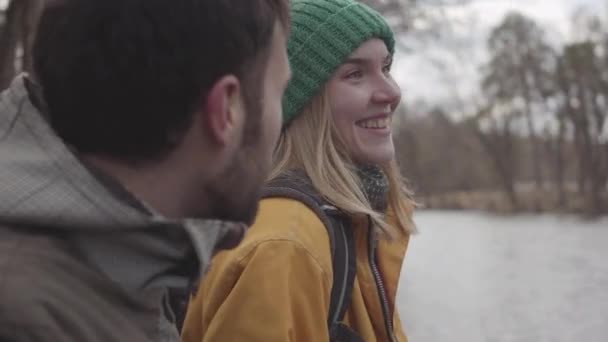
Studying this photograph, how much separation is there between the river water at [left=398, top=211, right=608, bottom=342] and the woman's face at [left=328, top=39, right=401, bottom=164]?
288 inches

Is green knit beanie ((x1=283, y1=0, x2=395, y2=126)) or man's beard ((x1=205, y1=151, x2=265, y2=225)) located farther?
green knit beanie ((x1=283, y1=0, x2=395, y2=126))

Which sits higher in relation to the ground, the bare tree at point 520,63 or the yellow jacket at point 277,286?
the yellow jacket at point 277,286

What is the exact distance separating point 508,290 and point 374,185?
1186cm

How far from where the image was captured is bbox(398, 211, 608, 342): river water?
1039 cm

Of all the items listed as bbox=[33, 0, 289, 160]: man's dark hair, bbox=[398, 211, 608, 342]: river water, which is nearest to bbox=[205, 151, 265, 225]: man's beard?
bbox=[33, 0, 289, 160]: man's dark hair

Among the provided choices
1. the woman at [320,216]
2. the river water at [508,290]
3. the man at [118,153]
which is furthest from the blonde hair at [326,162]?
the river water at [508,290]

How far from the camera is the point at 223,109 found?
154 centimetres

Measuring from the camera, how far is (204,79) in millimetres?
1500

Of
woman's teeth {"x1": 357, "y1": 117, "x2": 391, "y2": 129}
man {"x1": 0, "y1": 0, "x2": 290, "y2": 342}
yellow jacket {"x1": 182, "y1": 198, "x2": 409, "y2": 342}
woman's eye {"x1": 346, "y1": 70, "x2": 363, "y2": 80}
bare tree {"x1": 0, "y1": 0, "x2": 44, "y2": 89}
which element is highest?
man {"x1": 0, "y1": 0, "x2": 290, "y2": 342}

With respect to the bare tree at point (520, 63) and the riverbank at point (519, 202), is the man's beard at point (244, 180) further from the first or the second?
the bare tree at point (520, 63)

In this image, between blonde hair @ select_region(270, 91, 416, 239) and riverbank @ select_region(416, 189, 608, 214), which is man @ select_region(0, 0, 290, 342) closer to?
blonde hair @ select_region(270, 91, 416, 239)

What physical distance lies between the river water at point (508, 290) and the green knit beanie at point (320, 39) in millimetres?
7360

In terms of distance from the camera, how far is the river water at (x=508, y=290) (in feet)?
34.1

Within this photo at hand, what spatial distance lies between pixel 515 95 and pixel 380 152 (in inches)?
1842
